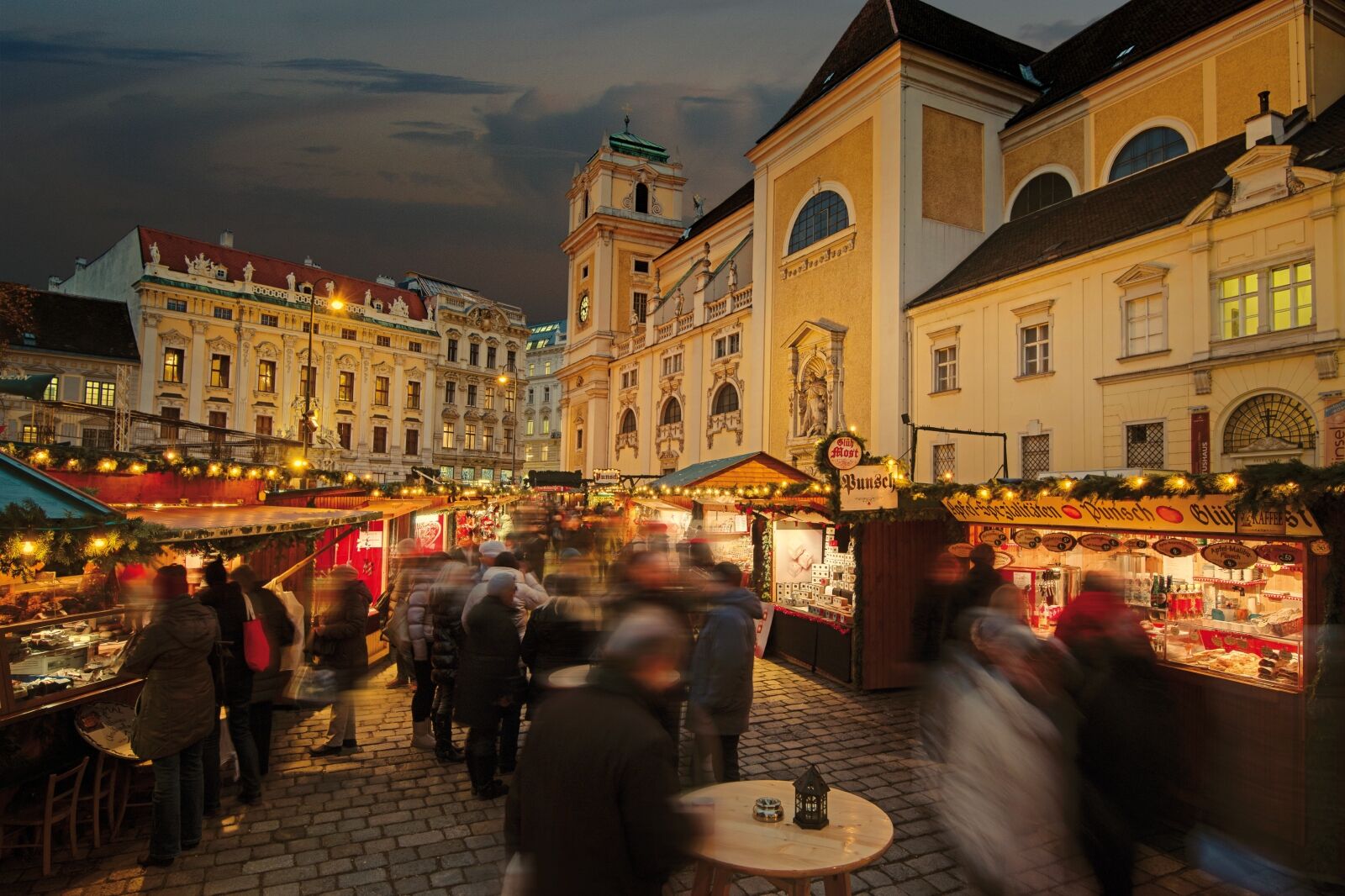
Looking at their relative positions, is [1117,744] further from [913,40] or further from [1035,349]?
[913,40]

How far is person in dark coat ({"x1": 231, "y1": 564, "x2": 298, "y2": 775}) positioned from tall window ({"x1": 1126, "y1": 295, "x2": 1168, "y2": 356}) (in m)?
16.6

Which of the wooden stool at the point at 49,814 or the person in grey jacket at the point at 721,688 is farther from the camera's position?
the person in grey jacket at the point at 721,688

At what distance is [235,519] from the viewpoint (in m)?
7.01

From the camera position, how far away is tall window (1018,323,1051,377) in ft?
59.5

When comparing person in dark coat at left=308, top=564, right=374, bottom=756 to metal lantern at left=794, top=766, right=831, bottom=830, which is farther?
person in dark coat at left=308, top=564, right=374, bottom=756

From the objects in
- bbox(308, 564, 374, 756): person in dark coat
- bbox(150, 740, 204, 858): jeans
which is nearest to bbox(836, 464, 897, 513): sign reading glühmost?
bbox(308, 564, 374, 756): person in dark coat

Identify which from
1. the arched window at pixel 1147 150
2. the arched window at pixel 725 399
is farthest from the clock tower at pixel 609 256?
the arched window at pixel 1147 150

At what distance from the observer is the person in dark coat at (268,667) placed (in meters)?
6.40

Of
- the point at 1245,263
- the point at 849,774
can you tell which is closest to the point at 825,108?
the point at 1245,263

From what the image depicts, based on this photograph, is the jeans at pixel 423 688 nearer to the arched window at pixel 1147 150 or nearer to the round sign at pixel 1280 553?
the round sign at pixel 1280 553

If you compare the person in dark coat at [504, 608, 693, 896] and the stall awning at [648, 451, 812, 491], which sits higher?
the stall awning at [648, 451, 812, 491]

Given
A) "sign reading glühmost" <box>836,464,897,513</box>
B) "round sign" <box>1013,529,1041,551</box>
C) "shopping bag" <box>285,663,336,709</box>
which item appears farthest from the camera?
"sign reading glühmost" <box>836,464,897,513</box>

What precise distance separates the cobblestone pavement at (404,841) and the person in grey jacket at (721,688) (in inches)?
39.2

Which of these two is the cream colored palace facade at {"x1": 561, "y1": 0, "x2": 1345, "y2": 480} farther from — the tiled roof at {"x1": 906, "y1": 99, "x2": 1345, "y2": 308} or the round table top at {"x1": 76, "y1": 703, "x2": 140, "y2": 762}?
the round table top at {"x1": 76, "y1": 703, "x2": 140, "y2": 762}
